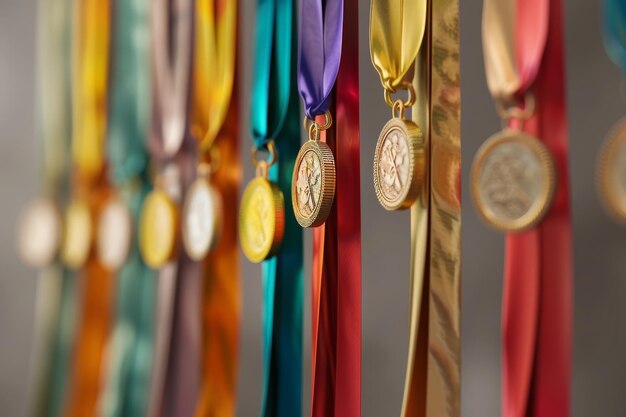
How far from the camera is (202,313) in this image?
4.37 feet

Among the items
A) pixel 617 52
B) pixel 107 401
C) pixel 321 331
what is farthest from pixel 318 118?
pixel 107 401

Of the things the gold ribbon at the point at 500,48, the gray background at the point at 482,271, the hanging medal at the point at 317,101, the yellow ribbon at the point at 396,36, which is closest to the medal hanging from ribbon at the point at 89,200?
the gray background at the point at 482,271

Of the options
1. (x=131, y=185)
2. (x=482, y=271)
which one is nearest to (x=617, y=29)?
(x=482, y=271)

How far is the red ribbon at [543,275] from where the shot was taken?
0.80 meters

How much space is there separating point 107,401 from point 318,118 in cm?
76

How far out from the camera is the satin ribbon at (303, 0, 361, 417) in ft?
3.33

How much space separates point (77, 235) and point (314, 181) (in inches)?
32.1

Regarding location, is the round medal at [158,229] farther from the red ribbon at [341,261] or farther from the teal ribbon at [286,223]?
the red ribbon at [341,261]

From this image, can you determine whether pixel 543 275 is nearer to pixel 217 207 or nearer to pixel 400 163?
pixel 400 163

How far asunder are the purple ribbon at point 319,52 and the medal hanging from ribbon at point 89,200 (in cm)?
70

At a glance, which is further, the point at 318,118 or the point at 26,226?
the point at 26,226

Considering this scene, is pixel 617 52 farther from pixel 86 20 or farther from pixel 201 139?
pixel 86 20

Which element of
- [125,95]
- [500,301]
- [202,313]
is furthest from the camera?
[125,95]

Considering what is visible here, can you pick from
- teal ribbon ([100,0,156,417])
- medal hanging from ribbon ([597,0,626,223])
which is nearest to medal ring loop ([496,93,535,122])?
medal hanging from ribbon ([597,0,626,223])
